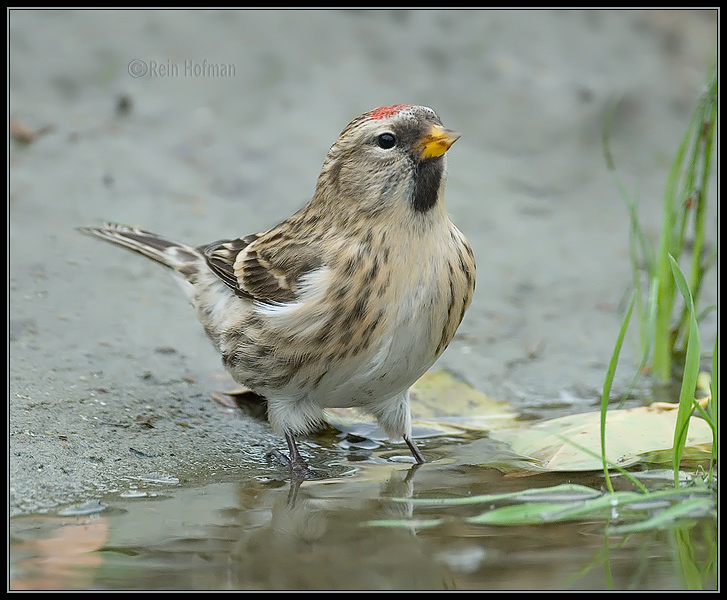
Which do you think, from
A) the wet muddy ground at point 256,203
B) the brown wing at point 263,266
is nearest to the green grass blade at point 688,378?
the wet muddy ground at point 256,203

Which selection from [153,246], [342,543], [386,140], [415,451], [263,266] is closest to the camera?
[342,543]

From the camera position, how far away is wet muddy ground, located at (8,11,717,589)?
13.9 feet

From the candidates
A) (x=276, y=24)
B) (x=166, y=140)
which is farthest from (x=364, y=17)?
(x=166, y=140)

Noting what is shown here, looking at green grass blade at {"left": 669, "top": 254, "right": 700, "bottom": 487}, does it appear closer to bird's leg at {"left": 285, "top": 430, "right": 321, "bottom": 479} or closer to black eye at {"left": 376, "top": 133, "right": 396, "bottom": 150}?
black eye at {"left": 376, "top": 133, "right": 396, "bottom": 150}

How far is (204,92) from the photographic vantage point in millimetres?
9141

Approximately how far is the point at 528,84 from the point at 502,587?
24.1 ft

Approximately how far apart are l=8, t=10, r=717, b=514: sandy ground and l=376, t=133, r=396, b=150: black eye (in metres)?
1.69

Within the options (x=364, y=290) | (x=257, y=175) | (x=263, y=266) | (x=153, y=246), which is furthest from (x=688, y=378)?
(x=257, y=175)

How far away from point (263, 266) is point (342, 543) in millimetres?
1965

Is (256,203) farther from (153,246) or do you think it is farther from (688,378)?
(688,378)

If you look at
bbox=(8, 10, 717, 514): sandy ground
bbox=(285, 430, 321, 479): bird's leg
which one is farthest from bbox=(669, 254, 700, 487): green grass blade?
bbox=(8, 10, 717, 514): sandy ground

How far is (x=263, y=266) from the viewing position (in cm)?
508

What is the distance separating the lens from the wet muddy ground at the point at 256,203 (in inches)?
166

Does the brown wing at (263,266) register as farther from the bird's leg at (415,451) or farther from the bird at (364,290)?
the bird's leg at (415,451)
